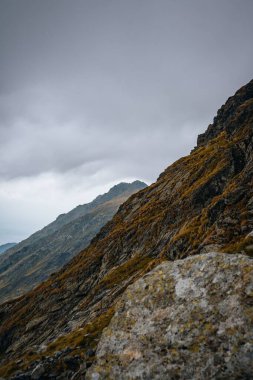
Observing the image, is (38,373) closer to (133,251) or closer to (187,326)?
(187,326)

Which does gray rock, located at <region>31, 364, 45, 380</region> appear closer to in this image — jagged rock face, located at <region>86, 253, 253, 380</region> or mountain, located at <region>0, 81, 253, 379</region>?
mountain, located at <region>0, 81, 253, 379</region>

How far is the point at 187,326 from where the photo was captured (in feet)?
41.9

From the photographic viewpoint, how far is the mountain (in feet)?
98.9

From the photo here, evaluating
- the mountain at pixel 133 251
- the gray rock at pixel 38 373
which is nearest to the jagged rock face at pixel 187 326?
the mountain at pixel 133 251

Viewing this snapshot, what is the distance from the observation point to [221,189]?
194 ft

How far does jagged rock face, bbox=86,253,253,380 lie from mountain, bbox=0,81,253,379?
581 cm

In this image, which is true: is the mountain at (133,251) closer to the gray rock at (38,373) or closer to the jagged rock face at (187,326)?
the gray rock at (38,373)

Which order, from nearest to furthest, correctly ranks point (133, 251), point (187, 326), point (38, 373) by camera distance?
point (187, 326)
point (38, 373)
point (133, 251)

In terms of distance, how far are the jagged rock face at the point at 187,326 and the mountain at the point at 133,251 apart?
581 cm

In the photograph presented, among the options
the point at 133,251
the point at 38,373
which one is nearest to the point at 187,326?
the point at 38,373

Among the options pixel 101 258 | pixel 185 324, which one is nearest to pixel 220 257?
pixel 185 324

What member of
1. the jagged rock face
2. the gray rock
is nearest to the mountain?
the gray rock

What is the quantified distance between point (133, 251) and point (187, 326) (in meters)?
52.4

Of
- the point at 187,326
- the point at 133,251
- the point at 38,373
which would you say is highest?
the point at 187,326
